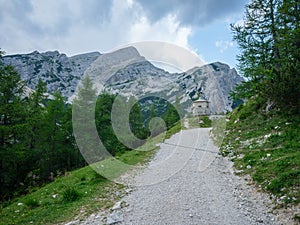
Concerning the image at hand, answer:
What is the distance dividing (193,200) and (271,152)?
17.9ft

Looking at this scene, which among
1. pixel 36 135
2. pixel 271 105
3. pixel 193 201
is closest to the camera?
pixel 193 201

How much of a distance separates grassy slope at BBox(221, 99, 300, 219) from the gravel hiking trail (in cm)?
62

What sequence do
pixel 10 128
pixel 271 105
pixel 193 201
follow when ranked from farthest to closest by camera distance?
pixel 271 105, pixel 10 128, pixel 193 201

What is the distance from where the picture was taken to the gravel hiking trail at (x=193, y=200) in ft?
18.4

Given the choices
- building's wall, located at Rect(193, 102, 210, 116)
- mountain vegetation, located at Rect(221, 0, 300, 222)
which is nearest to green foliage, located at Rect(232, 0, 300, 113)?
mountain vegetation, located at Rect(221, 0, 300, 222)

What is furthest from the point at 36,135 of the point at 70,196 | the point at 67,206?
the point at 67,206

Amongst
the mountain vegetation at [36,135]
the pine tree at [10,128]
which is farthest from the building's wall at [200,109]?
the pine tree at [10,128]

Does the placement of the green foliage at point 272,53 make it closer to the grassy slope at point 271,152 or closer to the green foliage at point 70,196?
the grassy slope at point 271,152

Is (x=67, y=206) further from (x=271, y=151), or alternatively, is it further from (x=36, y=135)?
(x=36, y=135)

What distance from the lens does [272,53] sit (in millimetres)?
16344

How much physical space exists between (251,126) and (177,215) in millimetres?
12865

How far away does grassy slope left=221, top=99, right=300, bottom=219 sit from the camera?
6.64 meters

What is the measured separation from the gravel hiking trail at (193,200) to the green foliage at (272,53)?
20.1 ft

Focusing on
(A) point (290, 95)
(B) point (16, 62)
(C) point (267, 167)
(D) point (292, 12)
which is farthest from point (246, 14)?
(B) point (16, 62)
